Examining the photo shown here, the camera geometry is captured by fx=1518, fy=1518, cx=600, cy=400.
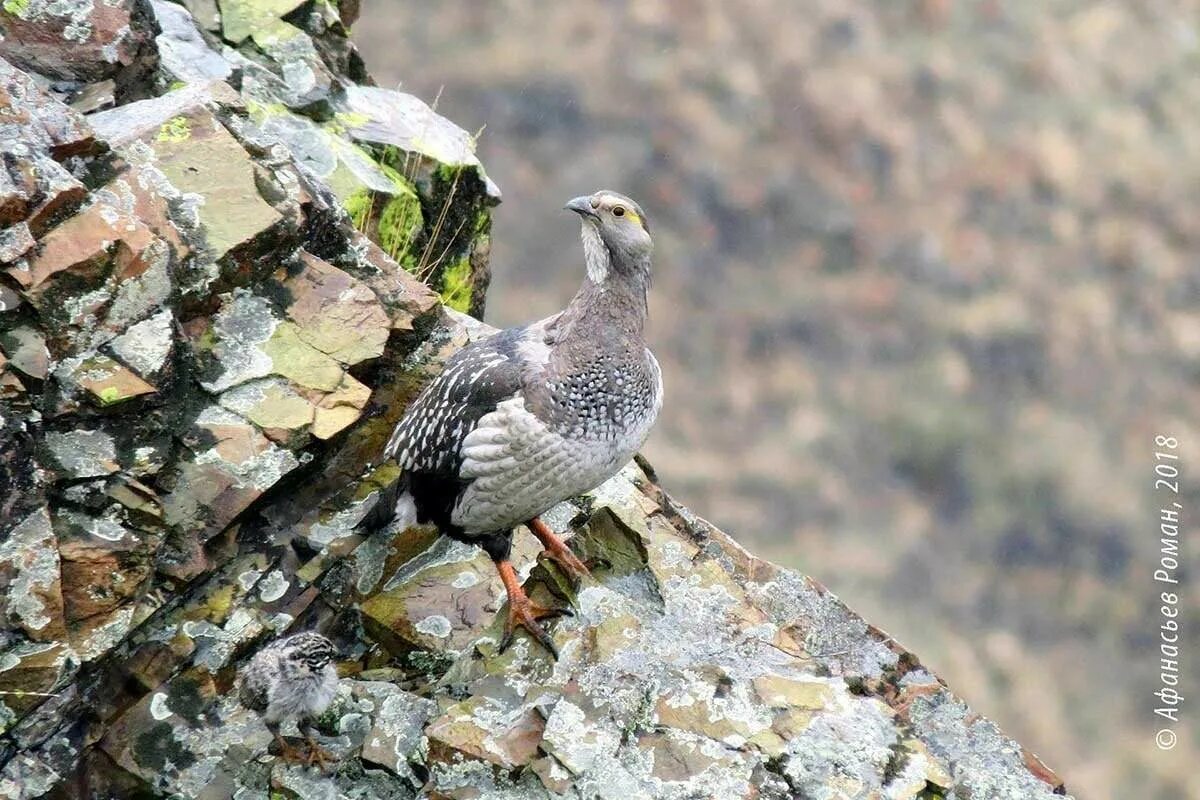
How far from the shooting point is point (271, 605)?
777 cm

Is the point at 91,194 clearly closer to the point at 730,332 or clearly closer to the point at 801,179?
the point at 730,332

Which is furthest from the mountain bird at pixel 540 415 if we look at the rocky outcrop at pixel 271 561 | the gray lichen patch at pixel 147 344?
the gray lichen patch at pixel 147 344

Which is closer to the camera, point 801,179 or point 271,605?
point 271,605

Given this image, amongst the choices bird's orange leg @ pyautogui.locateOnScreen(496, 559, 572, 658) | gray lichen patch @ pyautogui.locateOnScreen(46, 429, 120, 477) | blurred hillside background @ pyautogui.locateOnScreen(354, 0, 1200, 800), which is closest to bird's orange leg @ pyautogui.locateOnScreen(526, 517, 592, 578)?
bird's orange leg @ pyautogui.locateOnScreen(496, 559, 572, 658)

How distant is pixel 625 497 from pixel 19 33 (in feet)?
14.2

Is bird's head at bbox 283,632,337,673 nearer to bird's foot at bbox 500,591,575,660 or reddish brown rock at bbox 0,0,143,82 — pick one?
bird's foot at bbox 500,591,575,660

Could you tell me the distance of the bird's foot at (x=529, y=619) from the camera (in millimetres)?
7402

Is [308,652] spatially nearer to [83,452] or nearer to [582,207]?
[83,452]

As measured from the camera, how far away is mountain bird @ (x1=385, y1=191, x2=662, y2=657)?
764 centimetres

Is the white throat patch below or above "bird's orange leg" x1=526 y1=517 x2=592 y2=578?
above

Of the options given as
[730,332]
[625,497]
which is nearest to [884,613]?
[730,332]

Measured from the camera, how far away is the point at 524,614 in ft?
24.5

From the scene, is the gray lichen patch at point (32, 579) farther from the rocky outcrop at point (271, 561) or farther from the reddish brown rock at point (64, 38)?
the reddish brown rock at point (64, 38)

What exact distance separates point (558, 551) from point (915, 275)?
1713 inches
